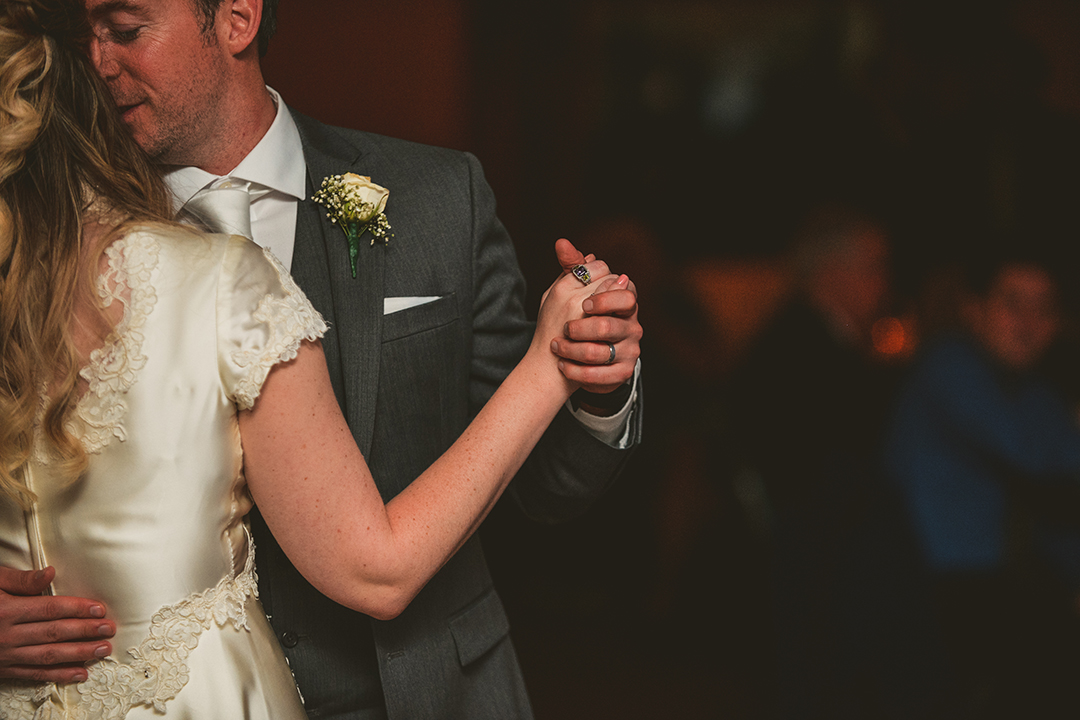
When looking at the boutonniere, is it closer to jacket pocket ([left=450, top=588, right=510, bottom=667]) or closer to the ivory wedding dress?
the ivory wedding dress

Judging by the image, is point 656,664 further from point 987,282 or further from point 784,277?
point 784,277

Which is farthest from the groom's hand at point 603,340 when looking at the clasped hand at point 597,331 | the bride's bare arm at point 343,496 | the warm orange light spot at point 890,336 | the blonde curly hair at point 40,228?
the warm orange light spot at point 890,336

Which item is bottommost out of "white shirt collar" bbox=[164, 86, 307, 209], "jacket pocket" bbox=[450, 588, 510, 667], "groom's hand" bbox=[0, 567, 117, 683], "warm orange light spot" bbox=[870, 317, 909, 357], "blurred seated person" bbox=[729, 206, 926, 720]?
"warm orange light spot" bbox=[870, 317, 909, 357]

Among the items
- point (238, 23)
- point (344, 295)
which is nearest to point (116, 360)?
point (344, 295)

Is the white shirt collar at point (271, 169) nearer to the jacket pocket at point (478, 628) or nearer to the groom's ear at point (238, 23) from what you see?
the groom's ear at point (238, 23)

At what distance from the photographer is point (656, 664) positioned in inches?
173

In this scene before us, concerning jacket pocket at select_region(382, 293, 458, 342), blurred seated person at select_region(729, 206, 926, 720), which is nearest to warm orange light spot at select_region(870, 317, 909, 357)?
blurred seated person at select_region(729, 206, 926, 720)

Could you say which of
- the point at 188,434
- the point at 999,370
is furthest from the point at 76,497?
the point at 999,370

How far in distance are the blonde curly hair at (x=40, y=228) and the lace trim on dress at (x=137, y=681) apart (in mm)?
200

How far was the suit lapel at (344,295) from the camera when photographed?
1.39 metres

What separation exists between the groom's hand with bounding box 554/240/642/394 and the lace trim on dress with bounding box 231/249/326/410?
35 cm

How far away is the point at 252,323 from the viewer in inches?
40.2

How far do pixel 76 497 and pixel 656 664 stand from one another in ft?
12.2

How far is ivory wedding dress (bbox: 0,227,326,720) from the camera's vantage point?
1004 millimetres
